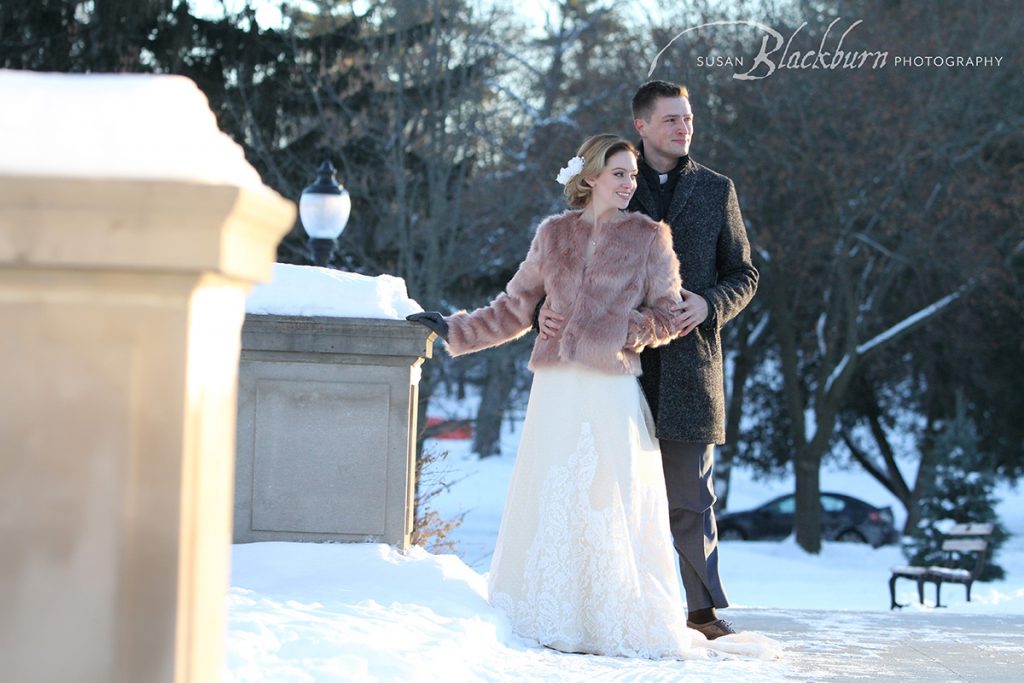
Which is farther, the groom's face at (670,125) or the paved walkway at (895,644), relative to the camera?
the groom's face at (670,125)

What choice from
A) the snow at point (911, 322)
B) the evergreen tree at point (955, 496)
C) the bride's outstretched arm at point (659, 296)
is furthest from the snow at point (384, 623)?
the snow at point (911, 322)

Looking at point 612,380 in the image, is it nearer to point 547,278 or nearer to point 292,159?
point 547,278

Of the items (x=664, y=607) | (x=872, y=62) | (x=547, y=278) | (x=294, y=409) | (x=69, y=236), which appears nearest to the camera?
(x=69, y=236)

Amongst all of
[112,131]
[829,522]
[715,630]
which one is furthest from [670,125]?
[829,522]

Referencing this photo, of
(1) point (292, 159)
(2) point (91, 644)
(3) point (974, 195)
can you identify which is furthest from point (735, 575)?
(2) point (91, 644)

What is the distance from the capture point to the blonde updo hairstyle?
229 inches

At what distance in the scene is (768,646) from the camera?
5.69m

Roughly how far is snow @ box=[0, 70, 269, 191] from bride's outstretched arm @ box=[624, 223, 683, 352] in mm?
3677

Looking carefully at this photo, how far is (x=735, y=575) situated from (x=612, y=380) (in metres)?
15.9

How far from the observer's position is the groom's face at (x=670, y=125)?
6.22 metres

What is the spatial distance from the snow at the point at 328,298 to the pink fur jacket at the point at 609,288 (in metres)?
0.81

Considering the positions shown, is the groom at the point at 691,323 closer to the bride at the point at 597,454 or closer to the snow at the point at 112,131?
the bride at the point at 597,454

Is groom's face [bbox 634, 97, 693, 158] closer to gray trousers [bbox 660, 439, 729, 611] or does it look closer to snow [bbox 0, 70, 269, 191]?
gray trousers [bbox 660, 439, 729, 611]

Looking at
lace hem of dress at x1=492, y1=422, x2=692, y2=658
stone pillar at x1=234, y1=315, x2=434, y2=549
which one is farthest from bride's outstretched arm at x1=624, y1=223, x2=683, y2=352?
stone pillar at x1=234, y1=315, x2=434, y2=549
